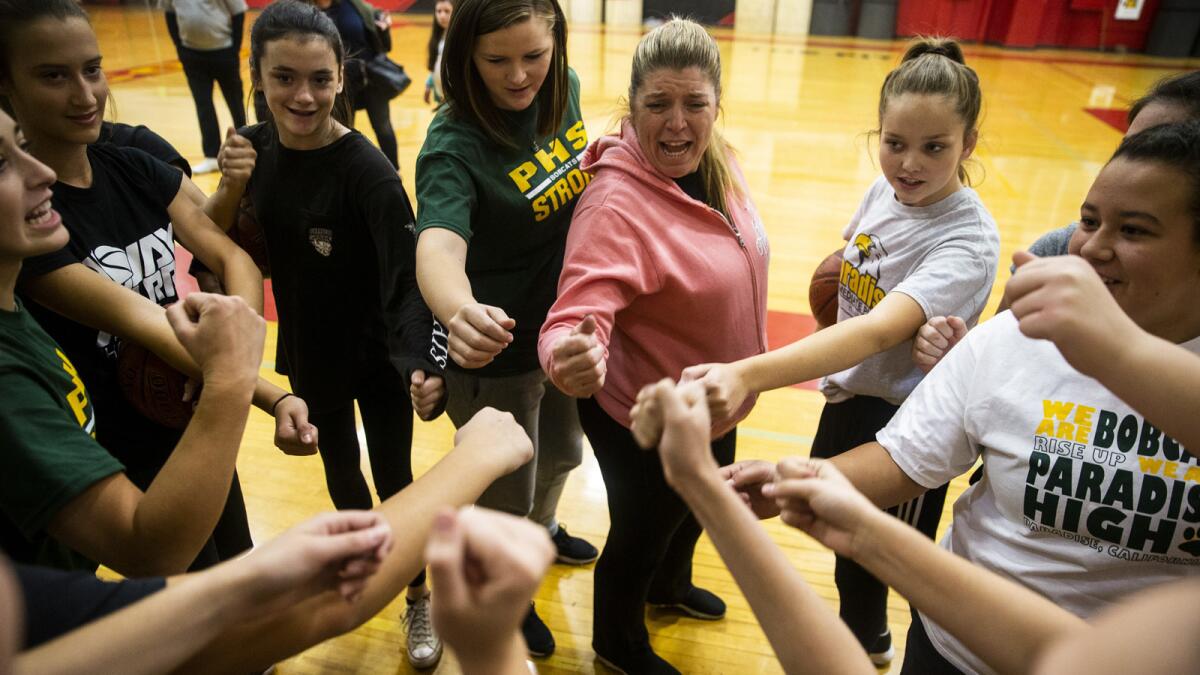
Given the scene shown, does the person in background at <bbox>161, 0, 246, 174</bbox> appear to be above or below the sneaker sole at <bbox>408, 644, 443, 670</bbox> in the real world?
above

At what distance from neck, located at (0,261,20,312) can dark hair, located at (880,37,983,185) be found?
1.83 metres

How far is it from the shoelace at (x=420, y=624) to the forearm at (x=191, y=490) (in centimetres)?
120

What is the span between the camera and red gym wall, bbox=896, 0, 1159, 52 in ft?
41.0

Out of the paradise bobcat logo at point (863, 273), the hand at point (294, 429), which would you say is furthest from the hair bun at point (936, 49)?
the hand at point (294, 429)

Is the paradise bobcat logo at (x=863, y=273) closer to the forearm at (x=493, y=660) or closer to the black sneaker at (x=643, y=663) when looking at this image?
the black sneaker at (x=643, y=663)

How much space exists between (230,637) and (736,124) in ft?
25.8

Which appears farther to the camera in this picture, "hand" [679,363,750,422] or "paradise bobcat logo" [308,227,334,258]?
"paradise bobcat logo" [308,227,334,258]

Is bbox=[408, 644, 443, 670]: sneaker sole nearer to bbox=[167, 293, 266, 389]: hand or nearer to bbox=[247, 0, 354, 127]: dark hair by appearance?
bbox=[167, 293, 266, 389]: hand

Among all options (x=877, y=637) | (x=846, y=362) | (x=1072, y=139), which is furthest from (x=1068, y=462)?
(x=1072, y=139)

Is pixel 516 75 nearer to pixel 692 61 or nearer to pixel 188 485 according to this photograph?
pixel 692 61

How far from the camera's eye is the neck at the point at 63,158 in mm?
1567

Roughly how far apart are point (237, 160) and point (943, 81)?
5.77ft

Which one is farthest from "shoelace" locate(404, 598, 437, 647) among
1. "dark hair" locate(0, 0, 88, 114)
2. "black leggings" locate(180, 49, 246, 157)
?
"black leggings" locate(180, 49, 246, 157)

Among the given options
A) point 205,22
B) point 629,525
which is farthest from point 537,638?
point 205,22
